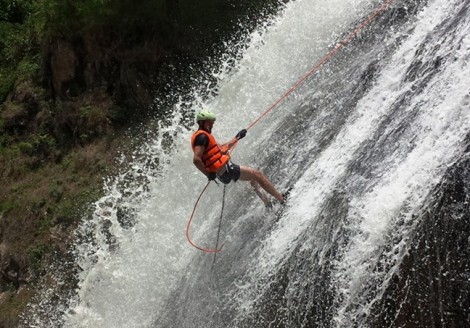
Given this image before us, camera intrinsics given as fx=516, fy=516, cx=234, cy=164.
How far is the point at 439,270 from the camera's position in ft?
17.5

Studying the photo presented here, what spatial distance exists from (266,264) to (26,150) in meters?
9.21

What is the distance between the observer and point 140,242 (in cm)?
1022

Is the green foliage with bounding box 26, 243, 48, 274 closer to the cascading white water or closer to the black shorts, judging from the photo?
the cascading white water

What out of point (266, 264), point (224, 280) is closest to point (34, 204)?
point (224, 280)

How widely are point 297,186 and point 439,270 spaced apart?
275 centimetres

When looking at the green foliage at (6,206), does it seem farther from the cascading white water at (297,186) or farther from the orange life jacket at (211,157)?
the orange life jacket at (211,157)

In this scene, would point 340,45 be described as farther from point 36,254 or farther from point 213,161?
point 36,254

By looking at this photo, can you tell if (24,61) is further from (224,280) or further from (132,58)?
(224,280)

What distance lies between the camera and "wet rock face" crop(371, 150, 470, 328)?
5.18 m

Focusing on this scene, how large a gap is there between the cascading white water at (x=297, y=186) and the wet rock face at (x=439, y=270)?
0.47 ft

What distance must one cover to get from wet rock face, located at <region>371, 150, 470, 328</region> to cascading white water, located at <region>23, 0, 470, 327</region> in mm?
144

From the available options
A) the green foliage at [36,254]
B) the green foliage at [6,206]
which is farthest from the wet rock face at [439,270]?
the green foliage at [6,206]

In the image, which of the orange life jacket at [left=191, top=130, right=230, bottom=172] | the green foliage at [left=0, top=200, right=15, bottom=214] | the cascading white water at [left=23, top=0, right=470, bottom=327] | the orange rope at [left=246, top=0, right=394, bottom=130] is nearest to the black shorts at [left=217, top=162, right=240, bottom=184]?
the orange life jacket at [left=191, top=130, right=230, bottom=172]

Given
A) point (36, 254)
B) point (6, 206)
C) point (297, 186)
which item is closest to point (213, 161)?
point (297, 186)
